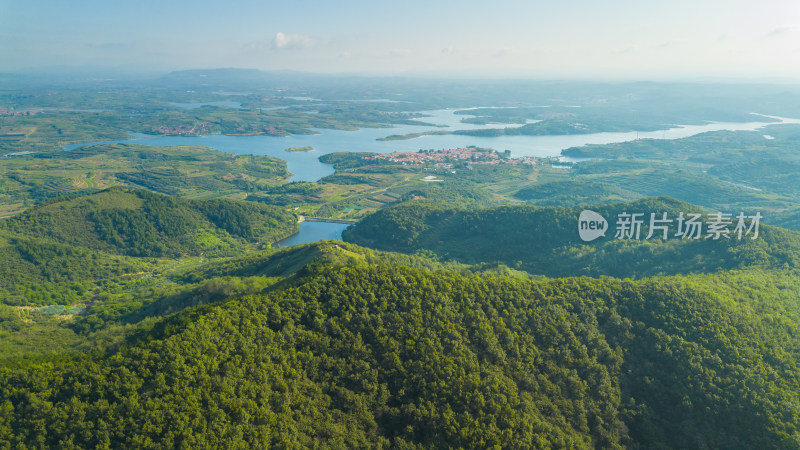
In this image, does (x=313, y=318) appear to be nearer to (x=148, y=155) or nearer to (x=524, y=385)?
(x=524, y=385)

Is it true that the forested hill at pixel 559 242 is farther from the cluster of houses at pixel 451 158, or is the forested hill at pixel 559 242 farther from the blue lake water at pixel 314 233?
the cluster of houses at pixel 451 158

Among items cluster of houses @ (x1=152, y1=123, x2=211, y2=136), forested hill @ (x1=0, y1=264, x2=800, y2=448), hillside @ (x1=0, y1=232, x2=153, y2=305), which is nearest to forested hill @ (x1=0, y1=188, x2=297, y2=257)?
hillside @ (x1=0, y1=232, x2=153, y2=305)

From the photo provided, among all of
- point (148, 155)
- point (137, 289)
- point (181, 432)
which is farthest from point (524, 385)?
point (148, 155)

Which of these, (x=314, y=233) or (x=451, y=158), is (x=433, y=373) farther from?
(x=451, y=158)

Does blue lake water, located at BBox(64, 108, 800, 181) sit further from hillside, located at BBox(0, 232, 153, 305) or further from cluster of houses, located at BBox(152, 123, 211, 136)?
hillside, located at BBox(0, 232, 153, 305)

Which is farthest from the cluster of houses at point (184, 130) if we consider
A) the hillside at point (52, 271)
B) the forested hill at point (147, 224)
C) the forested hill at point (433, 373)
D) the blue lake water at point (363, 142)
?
the forested hill at point (433, 373)

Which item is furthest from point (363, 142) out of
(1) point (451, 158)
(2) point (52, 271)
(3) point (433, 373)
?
(3) point (433, 373)
